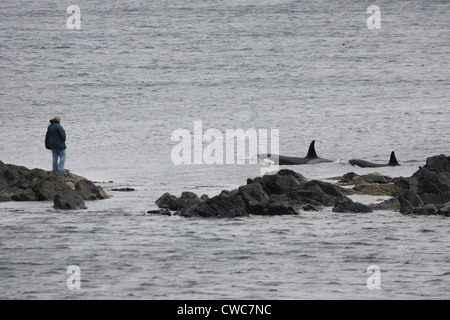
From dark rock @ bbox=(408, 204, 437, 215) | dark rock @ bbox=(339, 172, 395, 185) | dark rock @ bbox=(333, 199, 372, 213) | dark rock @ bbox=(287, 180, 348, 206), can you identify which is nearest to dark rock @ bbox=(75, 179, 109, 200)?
dark rock @ bbox=(287, 180, 348, 206)

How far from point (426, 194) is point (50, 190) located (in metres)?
8.66

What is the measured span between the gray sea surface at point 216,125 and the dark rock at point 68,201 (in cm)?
34

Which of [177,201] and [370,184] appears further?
[370,184]

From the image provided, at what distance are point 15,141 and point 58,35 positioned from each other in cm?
6730

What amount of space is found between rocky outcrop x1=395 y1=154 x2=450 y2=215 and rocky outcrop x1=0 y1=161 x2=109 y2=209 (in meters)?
7.09

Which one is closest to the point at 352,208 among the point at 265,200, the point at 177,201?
the point at 265,200

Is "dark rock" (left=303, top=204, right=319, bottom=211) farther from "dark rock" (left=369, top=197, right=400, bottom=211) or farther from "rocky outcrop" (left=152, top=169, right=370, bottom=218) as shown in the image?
"dark rock" (left=369, top=197, right=400, bottom=211)

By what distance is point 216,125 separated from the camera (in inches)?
1981

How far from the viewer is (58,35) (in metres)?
105

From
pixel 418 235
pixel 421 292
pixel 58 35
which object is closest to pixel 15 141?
pixel 418 235

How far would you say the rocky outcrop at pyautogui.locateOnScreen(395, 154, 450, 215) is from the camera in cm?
1836

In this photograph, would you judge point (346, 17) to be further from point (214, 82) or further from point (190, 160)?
point (190, 160)

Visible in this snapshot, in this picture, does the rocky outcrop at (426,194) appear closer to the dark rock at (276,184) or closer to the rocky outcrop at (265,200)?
the rocky outcrop at (265,200)

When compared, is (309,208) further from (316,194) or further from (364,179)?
(364,179)
